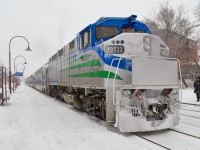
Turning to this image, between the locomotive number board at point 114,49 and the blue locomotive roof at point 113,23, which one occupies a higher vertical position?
the blue locomotive roof at point 113,23

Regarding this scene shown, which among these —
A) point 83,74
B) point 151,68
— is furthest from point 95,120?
point 151,68

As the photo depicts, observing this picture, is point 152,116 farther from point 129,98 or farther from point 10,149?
point 10,149

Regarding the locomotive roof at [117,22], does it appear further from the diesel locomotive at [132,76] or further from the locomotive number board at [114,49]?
the locomotive number board at [114,49]

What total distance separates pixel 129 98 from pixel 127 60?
1.06 m

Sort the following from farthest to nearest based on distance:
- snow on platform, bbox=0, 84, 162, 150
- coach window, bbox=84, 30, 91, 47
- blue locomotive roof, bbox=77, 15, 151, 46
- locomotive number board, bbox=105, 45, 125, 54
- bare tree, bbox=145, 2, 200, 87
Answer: bare tree, bbox=145, 2, 200, 87 → coach window, bbox=84, 30, 91, 47 → blue locomotive roof, bbox=77, 15, 151, 46 → locomotive number board, bbox=105, 45, 125, 54 → snow on platform, bbox=0, 84, 162, 150

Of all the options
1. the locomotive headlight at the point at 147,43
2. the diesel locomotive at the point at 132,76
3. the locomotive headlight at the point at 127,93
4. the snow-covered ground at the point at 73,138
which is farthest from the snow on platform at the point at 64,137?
the locomotive headlight at the point at 147,43

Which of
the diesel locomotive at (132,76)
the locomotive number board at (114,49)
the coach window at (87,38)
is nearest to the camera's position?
the diesel locomotive at (132,76)

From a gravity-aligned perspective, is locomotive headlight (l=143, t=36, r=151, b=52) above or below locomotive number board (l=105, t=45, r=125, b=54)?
above

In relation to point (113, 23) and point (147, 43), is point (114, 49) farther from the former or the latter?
point (113, 23)

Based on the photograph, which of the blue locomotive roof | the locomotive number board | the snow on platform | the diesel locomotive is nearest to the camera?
the snow on platform

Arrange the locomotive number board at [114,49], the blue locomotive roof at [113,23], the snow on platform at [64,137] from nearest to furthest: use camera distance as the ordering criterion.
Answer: the snow on platform at [64,137] < the locomotive number board at [114,49] < the blue locomotive roof at [113,23]

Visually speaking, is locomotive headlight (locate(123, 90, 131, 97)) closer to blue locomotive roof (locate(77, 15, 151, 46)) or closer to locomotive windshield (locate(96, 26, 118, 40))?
blue locomotive roof (locate(77, 15, 151, 46))

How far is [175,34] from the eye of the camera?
3306 centimetres

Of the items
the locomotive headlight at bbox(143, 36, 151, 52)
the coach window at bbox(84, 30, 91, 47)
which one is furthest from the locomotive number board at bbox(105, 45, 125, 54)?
the coach window at bbox(84, 30, 91, 47)
